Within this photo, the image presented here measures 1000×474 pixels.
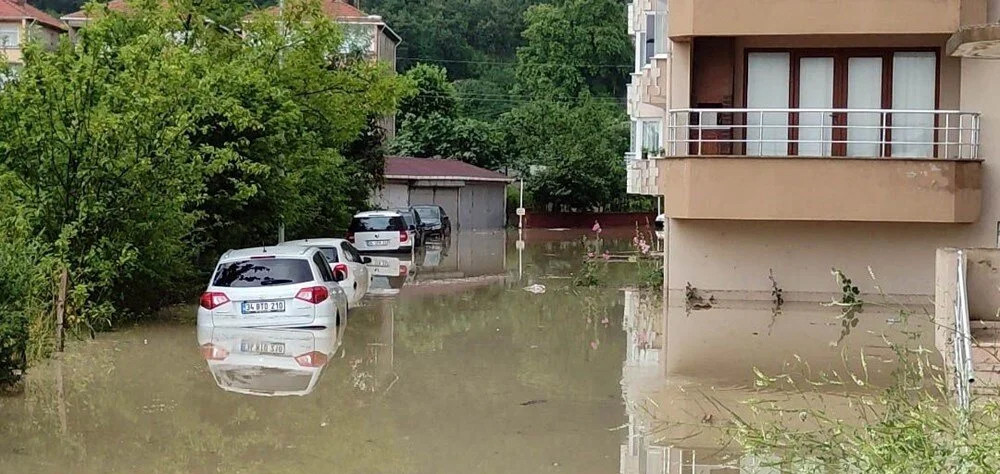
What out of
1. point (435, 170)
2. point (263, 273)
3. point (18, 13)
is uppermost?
point (18, 13)

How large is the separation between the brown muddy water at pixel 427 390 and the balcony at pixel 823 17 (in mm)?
5263

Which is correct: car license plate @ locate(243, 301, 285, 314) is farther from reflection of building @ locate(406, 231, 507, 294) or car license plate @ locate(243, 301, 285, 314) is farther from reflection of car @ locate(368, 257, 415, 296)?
reflection of building @ locate(406, 231, 507, 294)

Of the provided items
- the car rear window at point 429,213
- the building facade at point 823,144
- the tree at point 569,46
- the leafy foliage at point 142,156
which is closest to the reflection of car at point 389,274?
the leafy foliage at point 142,156

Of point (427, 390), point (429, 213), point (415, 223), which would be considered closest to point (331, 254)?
point (427, 390)

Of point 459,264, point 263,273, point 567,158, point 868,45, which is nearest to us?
point 263,273

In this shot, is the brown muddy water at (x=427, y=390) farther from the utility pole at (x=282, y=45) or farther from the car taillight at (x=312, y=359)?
the utility pole at (x=282, y=45)

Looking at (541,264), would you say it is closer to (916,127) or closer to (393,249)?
(393,249)

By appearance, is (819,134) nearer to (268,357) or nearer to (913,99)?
(913,99)

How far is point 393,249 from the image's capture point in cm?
4550

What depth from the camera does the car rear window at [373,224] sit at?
150 ft

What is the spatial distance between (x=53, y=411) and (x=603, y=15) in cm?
8515

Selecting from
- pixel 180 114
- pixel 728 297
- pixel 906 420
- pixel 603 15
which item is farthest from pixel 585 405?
pixel 603 15

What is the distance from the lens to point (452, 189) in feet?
236

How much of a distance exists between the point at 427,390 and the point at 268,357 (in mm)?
3499
